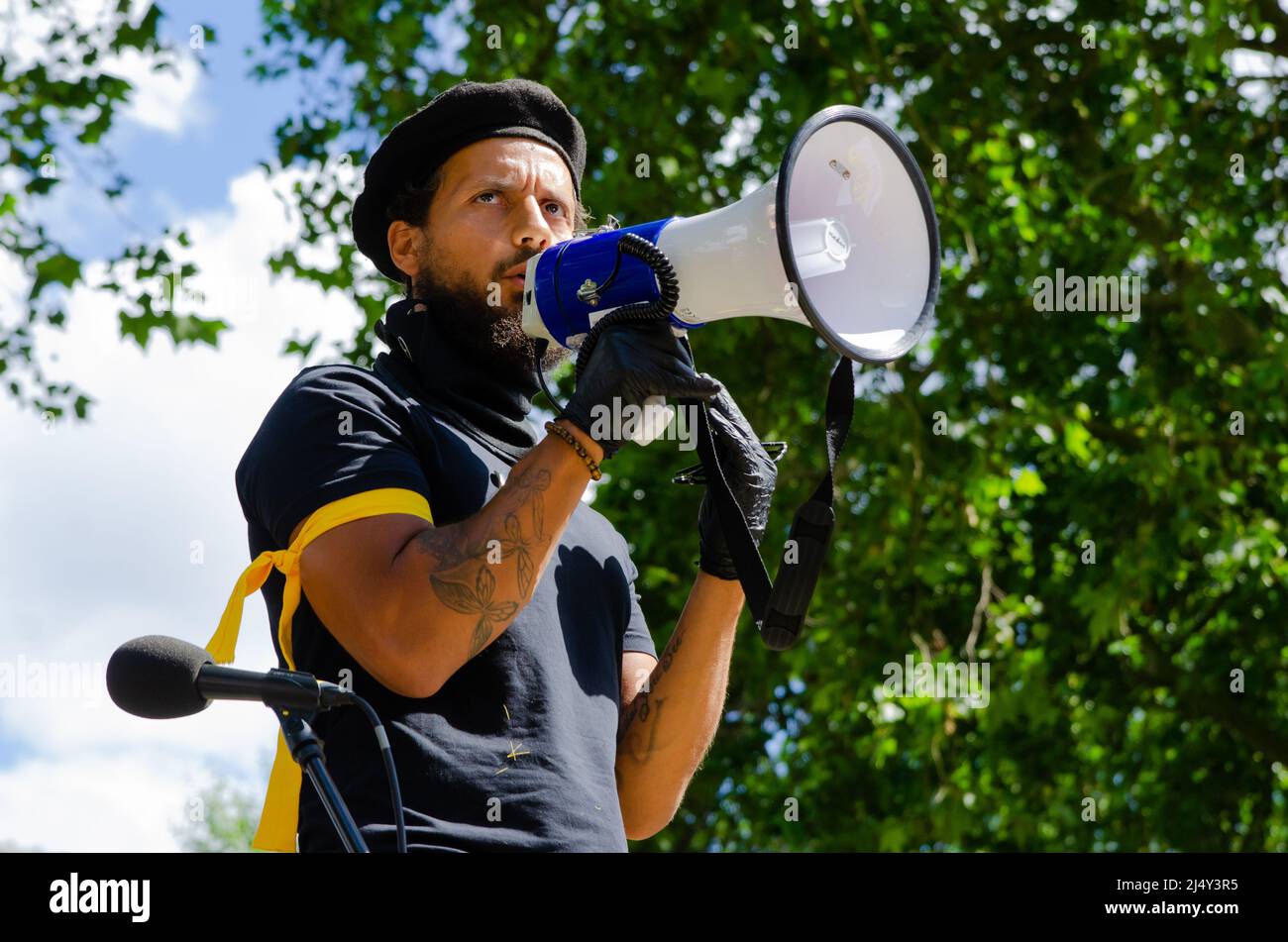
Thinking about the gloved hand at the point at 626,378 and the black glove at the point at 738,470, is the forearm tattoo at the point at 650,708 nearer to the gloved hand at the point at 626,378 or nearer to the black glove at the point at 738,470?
the black glove at the point at 738,470

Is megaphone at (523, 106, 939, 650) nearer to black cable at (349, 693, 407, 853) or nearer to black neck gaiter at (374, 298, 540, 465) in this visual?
black neck gaiter at (374, 298, 540, 465)

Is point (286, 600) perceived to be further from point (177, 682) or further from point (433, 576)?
point (177, 682)

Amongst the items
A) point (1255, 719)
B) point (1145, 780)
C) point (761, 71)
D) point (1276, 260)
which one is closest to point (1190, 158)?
point (1276, 260)

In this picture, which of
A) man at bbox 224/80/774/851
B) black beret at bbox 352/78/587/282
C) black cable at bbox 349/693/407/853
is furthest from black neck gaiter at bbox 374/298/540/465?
black cable at bbox 349/693/407/853

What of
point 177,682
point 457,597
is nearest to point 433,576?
point 457,597

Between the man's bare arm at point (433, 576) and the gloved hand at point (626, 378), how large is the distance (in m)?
0.08

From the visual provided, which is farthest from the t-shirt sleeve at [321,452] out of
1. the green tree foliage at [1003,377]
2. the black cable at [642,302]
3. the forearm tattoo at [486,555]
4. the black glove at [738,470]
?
the green tree foliage at [1003,377]

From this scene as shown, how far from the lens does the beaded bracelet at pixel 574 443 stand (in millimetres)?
2037

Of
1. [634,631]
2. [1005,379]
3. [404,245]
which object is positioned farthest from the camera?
[1005,379]

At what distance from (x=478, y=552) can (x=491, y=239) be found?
72 centimetres

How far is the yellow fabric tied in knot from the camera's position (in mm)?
2010

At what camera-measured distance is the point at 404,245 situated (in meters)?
2.67

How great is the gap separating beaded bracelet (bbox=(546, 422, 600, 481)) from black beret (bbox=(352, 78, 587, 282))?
2.44 ft

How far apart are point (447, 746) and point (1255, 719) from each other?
20.3ft
